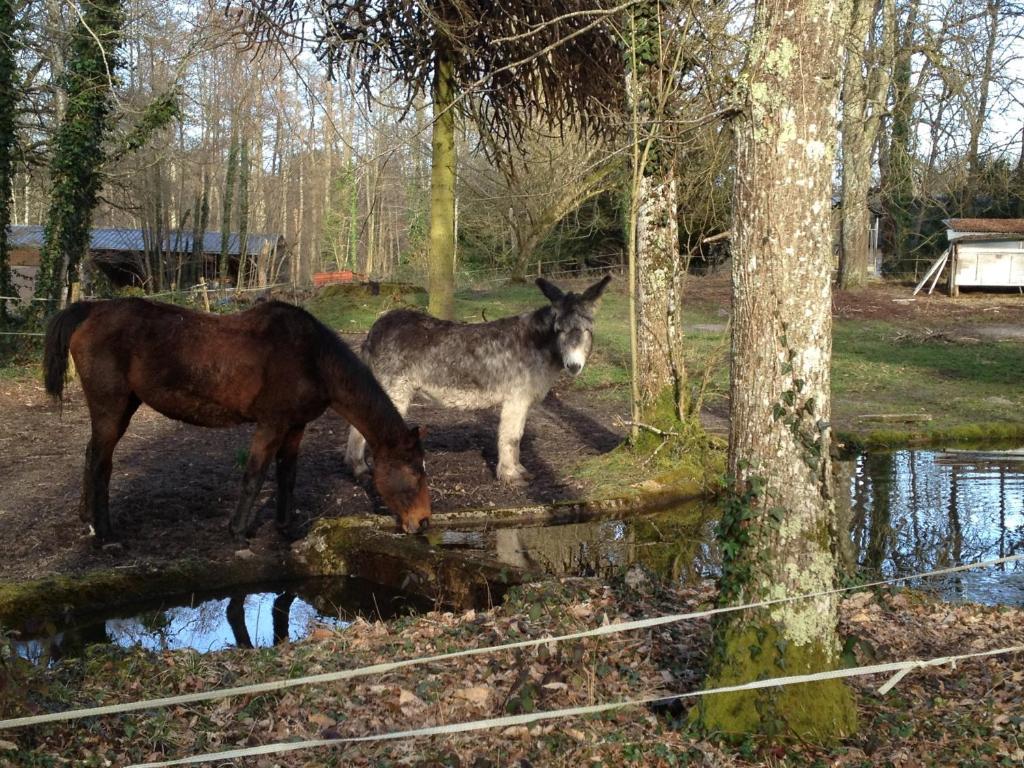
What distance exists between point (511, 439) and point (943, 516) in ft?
12.8

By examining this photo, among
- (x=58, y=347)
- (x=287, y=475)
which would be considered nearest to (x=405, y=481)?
(x=287, y=475)

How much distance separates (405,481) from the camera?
759 centimetres

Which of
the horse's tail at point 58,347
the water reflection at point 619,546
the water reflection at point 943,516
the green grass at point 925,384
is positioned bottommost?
the water reflection at point 619,546

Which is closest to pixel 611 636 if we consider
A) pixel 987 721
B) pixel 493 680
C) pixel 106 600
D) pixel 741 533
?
pixel 493 680

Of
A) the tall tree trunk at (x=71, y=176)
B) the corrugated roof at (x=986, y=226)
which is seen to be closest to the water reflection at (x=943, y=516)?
the tall tree trunk at (x=71, y=176)

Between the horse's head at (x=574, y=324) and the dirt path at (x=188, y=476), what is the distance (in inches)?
48.5

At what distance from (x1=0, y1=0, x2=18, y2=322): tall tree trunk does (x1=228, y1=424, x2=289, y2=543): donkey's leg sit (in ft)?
37.2

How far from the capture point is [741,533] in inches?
151

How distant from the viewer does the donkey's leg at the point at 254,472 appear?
7.45m

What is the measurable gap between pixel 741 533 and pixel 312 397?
4657 millimetres

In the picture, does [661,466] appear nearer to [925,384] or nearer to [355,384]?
[355,384]

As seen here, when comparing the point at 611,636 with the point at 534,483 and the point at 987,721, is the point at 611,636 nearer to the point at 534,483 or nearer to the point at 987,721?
the point at 987,721

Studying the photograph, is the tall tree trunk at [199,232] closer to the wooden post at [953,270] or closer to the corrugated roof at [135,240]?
the corrugated roof at [135,240]

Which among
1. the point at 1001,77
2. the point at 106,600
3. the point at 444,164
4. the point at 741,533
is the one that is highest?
the point at 1001,77
